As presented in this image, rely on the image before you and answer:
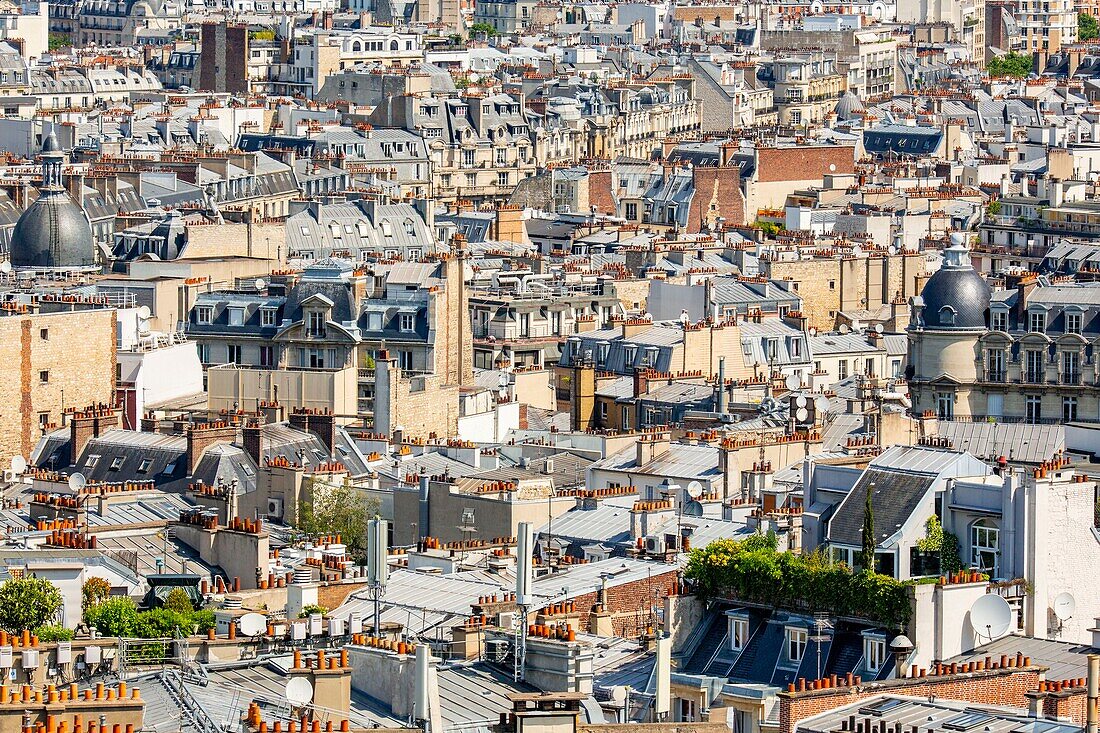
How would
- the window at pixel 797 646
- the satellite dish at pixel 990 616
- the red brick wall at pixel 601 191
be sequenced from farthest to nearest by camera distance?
the red brick wall at pixel 601 191 < the window at pixel 797 646 < the satellite dish at pixel 990 616

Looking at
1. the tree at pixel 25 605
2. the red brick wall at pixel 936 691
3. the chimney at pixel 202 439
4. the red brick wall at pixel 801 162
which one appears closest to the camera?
the red brick wall at pixel 936 691

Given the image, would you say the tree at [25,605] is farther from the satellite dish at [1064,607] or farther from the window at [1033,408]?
the window at [1033,408]

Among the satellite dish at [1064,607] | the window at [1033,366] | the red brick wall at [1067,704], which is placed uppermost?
the red brick wall at [1067,704]

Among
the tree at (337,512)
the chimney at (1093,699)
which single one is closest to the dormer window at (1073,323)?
the tree at (337,512)

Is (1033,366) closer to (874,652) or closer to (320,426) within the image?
(320,426)

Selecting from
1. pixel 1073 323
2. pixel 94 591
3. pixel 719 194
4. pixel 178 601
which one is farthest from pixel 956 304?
pixel 719 194

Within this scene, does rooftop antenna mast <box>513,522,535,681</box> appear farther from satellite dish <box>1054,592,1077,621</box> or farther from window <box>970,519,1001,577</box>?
satellite dish <box>1054,592,1077,621</box>
